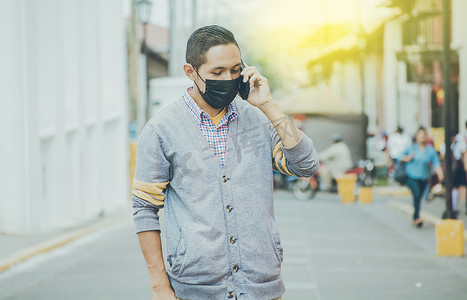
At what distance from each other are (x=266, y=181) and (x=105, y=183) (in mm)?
14868

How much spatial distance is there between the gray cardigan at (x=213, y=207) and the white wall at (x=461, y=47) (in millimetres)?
22529

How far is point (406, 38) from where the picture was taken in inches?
1287

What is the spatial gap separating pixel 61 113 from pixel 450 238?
735 centimetres

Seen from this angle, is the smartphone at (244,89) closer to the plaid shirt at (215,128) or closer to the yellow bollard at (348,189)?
the plaid shirt at (215,128)

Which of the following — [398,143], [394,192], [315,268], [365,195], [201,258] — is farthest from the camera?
[398,143]

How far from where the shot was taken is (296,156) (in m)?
3.00

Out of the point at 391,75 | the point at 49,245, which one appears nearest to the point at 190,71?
the point at 49,245

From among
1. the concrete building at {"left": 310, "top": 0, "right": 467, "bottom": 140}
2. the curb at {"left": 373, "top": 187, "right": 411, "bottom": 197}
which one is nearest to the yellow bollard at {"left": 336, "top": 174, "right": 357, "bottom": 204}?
the curb at {"left": 373, "top": 187, "right": 411, "bottom": 197}

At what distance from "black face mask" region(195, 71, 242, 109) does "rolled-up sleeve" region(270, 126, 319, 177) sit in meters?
0.24

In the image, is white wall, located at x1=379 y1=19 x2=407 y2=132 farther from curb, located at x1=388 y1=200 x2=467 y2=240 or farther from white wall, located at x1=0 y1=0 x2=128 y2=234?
white wall, located at x1=0 y1=0 x2=128 y2=234

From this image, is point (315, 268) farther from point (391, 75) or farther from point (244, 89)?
point (391, 75)

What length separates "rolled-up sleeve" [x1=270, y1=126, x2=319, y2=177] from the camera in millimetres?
2996

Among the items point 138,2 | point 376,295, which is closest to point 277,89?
point 138,2

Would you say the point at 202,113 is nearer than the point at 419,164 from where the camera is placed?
Yes
